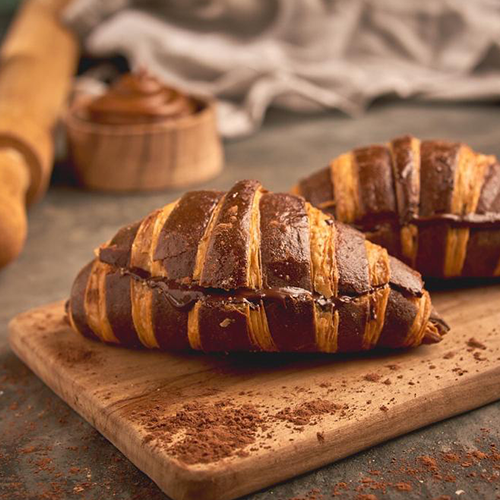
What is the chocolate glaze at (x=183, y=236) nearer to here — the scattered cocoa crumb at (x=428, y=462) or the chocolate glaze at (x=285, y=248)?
the chocolate glaze at (x=285, y=248)

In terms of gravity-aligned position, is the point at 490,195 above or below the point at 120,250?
above

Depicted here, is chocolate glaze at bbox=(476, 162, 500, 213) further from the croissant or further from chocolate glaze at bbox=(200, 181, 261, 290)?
chocolate glaze at bbox=(200, 181, 261, 290)

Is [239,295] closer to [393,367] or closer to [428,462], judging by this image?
[393,367]

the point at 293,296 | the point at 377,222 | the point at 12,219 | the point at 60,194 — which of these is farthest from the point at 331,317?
the point at 60,194

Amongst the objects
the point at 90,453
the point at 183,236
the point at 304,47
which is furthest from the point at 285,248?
the point at 304,47

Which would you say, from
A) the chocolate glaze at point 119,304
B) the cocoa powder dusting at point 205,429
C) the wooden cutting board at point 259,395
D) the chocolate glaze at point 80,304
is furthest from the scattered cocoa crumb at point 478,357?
the chocolate glaze at point 80,304

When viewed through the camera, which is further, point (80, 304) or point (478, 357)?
point (80, 304)

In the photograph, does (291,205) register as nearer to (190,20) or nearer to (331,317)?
(331,317)
